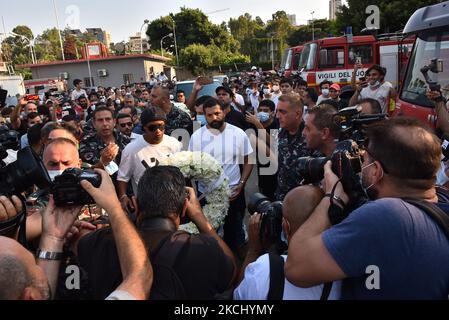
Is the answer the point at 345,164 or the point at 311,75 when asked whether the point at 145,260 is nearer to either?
the point at 345,164

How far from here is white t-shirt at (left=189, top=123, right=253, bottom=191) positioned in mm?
3953

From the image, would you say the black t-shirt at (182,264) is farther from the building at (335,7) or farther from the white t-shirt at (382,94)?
the building at (335,7)

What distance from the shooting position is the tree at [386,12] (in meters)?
24.3

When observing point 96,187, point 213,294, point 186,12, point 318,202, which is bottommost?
point 213,294

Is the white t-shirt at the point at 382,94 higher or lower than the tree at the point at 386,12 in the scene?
lower

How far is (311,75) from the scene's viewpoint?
41.8ft

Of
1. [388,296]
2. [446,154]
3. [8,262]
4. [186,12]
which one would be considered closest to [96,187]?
[8,262]

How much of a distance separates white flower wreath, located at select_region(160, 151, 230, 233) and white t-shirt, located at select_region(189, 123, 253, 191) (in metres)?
0.60

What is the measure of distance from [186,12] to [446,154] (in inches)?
2147

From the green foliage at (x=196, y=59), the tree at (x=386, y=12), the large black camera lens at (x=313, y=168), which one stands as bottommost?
the large black camera lens at (x=313, y=168)

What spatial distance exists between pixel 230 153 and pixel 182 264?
233 cm

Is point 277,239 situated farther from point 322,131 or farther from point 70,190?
point 322,131

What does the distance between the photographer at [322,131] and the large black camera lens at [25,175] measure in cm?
199

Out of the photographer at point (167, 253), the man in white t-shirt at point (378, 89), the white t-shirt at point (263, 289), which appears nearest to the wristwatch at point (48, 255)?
the photographer at point (167, 253)
